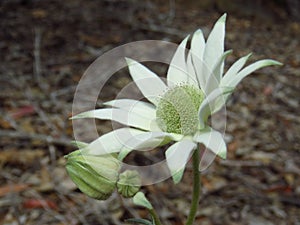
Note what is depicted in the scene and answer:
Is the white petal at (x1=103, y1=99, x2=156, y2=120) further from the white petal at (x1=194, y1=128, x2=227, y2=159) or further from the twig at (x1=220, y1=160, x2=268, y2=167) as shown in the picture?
the twig at (x1=220, y1=160, x2=268, y2=167)

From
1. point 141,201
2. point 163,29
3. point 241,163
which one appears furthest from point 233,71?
point 163,29

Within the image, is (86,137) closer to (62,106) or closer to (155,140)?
(62,106)

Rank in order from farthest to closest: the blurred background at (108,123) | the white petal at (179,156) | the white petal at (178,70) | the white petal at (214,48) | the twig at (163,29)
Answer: the twig at (163,29)
the blurred background at (108,123)
the white petal at (178,70)
the white petal at (214,48)
the white petal at (179,156)

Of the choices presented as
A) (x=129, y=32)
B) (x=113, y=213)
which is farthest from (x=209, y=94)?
(x=129, y=32)

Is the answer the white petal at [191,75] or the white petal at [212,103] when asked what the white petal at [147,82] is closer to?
the white petal at [191,75]

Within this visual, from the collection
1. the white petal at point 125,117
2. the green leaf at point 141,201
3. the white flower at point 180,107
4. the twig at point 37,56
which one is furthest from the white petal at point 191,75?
the twig at point 37,56

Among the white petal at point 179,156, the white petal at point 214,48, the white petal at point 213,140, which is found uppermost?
the white petal at point 214,48

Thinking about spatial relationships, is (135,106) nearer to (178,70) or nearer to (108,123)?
(178,70)
